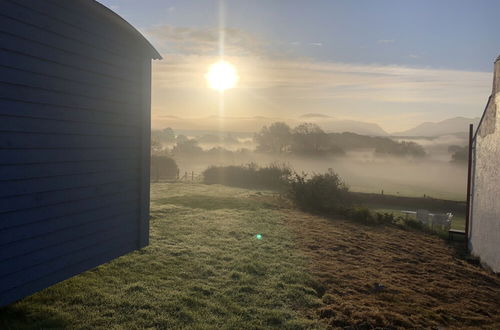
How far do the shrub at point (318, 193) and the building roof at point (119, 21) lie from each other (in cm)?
1328

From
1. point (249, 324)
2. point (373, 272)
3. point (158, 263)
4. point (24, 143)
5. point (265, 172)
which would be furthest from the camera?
point (265, 172)

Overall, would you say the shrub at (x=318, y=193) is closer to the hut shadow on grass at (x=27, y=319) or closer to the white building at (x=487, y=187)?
the white building at (x=487, y=187)

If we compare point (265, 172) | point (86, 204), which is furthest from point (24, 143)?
point (265, 172)

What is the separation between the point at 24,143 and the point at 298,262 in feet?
21.8

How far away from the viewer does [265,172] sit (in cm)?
3366

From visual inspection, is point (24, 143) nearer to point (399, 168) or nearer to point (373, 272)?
point (373, 272)

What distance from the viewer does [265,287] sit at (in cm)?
752

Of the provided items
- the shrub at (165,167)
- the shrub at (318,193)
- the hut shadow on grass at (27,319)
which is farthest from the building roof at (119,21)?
the shrub at (165,167)

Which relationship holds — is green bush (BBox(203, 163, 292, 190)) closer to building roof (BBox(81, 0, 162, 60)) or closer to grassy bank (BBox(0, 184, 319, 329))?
grassy bank (BBox(0, 184, 319, 329))

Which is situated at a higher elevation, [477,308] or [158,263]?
[158,263]

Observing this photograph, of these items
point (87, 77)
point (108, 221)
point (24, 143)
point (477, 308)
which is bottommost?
point (477, 308)

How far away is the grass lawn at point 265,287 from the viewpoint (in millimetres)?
5918

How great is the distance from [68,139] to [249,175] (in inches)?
1133

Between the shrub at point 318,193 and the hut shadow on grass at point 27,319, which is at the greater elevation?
the shrub at point 318,193
